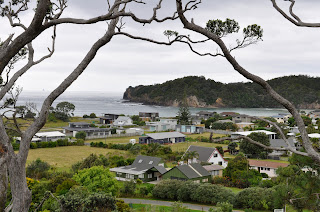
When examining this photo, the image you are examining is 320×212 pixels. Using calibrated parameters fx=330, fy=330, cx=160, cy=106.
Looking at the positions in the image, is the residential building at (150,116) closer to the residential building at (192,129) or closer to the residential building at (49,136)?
the residential building at (192,129)

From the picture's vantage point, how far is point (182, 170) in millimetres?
22531

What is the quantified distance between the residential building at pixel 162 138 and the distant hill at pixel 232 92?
80262 mm

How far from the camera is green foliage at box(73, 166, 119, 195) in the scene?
58.6 ft

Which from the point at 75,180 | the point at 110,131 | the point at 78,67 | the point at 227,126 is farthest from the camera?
the point at 227,126

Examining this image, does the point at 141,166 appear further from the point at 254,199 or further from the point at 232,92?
the point at 232,92

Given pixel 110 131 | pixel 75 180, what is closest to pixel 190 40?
pixel 75 180

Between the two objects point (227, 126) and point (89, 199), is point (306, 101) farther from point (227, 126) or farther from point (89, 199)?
point (89, 199)

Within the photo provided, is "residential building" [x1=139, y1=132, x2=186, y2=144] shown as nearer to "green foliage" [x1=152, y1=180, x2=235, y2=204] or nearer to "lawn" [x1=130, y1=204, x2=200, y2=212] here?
"green foliage" [x1=152, y1=180, x2=235, y2=204]

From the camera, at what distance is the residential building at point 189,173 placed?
22361 millimetres

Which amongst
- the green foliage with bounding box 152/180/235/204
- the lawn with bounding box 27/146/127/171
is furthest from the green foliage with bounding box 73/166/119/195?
the lawn with bounding box 27/146/127/171

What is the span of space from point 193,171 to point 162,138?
17846 mm

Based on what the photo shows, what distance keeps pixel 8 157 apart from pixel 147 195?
17.9m

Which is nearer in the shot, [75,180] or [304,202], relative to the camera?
[304,202]

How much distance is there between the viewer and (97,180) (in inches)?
712
